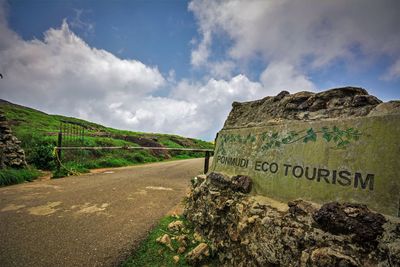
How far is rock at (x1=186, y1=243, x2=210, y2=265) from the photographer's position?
274cm

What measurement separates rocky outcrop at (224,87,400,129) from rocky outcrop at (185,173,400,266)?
0.91 metres

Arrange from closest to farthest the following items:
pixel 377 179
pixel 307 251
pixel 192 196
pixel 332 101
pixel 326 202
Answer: pixel 377 179
pixel 307 251
pixel 326 202
pixel 332 101
pixel 192 196

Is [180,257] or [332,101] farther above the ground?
[332,101]

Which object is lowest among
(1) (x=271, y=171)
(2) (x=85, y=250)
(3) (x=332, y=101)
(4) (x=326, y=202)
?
(2) (x=85, y=250)

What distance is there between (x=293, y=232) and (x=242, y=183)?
3.24 ft

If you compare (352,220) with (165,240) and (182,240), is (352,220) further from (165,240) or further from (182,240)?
(165,240)

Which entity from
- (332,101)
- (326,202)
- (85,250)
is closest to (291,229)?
(326,202)

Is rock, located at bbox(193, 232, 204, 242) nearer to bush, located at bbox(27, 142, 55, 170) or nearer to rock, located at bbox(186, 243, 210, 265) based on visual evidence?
rock, located at bbox(186, 243, 210, 265)

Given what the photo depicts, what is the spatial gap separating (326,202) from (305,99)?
132 centimetres

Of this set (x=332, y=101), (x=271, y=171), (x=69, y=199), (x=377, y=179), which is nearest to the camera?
(x=377, y=179)

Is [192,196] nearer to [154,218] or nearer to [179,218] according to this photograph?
[179,218]

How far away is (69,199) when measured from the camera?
506cm

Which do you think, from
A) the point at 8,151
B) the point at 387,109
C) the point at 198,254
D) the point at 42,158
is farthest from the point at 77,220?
the point at 42,158

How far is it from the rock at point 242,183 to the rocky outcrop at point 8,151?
28.6ft
